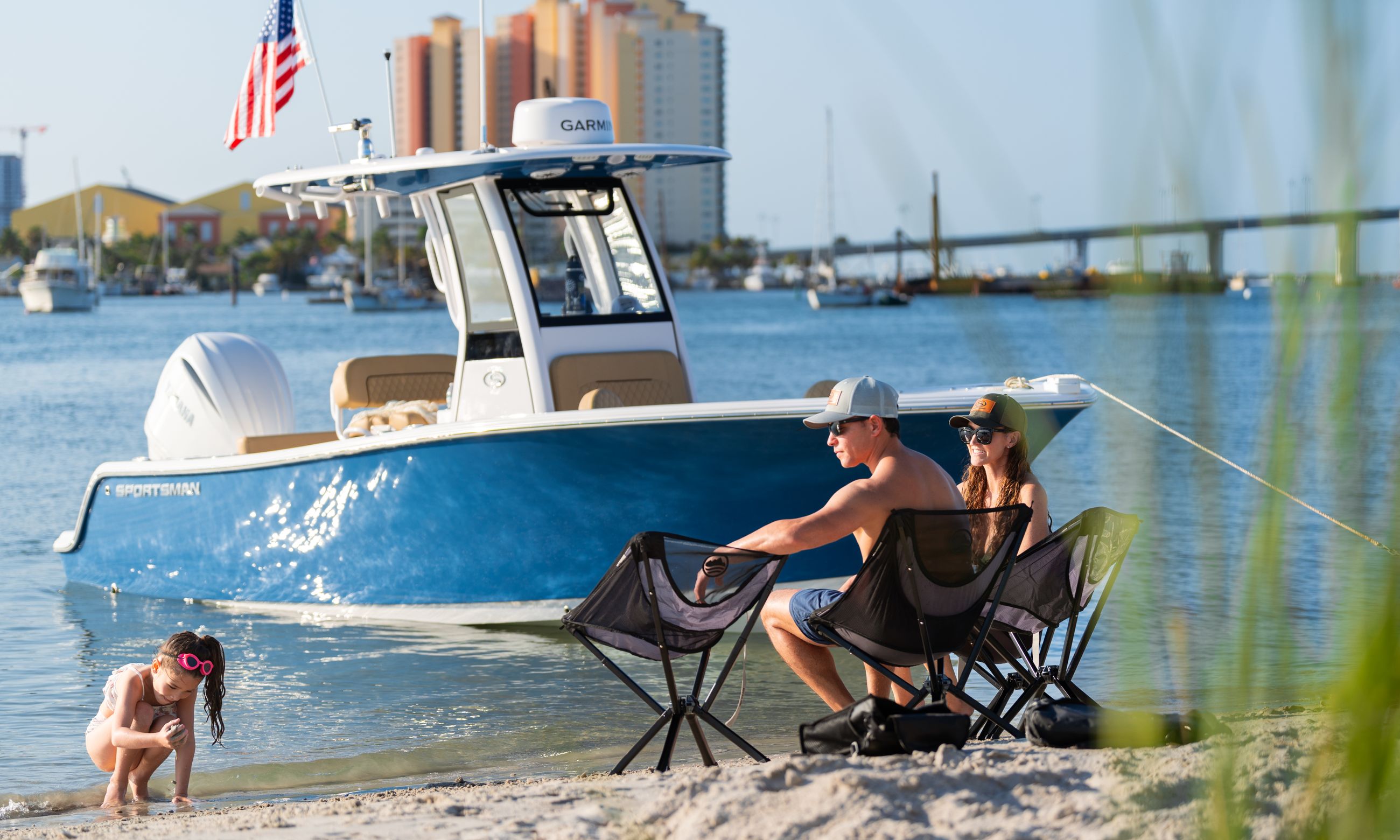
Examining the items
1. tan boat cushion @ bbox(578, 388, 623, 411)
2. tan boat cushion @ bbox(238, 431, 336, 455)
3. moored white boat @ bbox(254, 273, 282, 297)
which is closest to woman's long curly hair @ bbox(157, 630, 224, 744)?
tan boat cushion @ bbox(578, 388, 623, 411)

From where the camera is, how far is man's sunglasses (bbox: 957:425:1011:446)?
16.4 feet

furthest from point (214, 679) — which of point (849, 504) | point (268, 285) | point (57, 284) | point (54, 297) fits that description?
point (268, 285)

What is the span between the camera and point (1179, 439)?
1.14 metres

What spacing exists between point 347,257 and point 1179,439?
15553 centimetres

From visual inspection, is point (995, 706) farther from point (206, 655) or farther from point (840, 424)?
point (206, 655)

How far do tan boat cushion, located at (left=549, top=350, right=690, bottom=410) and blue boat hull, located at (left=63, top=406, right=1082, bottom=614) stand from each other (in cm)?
84

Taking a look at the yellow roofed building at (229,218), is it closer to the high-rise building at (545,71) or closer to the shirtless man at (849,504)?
the high-rise building at (545,71)

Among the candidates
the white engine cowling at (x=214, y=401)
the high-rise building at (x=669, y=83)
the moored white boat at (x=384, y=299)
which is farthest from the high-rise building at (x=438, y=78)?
the moored white boat at (x=384, y=299)

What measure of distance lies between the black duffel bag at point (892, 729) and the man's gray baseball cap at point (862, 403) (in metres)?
1.07

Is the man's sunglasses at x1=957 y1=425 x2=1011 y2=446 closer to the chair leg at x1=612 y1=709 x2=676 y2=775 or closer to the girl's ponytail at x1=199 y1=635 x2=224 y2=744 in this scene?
the chair leg at x1=612 y1=709 x2=676 y2=775

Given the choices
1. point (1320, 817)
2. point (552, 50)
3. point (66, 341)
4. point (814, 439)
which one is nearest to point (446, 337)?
point (66, 341)

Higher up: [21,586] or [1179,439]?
[1179,439]

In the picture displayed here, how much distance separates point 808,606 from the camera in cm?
466

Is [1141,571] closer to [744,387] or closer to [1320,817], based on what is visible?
[1320,817]
